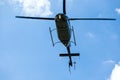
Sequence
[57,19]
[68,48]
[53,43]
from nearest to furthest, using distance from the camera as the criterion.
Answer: [57,19] < [53,43] < [68,48]

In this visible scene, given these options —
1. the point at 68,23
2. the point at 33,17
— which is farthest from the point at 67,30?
the point at 33,17

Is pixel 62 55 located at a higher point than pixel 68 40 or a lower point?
lower

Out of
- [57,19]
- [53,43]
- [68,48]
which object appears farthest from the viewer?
[68,48]

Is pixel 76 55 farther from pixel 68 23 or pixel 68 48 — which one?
pixel 68 23

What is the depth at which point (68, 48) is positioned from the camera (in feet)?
194

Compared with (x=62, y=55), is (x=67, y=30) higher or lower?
higher

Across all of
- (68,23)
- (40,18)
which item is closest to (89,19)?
(68,23)

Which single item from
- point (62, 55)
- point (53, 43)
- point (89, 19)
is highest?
point (89, 19)

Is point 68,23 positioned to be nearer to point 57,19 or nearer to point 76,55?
point 57,19

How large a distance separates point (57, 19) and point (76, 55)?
10.5 m

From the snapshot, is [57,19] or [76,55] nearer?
[57,19]

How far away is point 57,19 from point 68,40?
418 centimetres

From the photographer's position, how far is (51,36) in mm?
53562

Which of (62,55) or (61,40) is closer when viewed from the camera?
(61,40)
